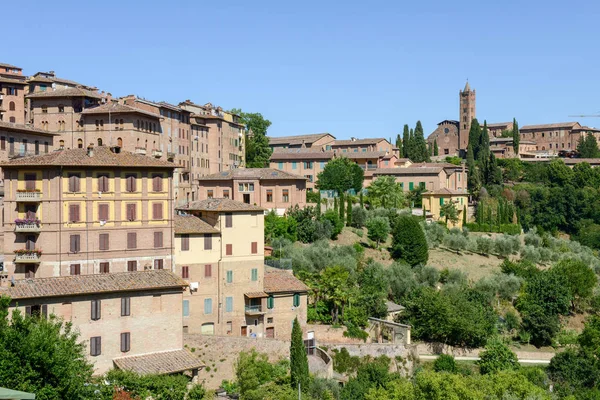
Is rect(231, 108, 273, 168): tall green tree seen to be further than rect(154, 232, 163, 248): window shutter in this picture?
Yes

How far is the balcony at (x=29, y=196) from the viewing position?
33500 millimetres

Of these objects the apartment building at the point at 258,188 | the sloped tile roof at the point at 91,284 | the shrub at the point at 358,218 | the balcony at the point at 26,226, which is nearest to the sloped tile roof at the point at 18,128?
the balcony at the point at 26,226

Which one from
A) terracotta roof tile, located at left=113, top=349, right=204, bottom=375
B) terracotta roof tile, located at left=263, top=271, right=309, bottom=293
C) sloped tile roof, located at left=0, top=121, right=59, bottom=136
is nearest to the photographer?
terracotta roof tile, located at left=113, top=349, right=204, bottom=375

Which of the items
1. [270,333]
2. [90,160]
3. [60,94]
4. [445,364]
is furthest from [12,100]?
[445,364]

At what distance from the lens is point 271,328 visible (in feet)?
127

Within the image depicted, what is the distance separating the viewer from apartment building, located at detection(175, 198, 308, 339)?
1462 inches

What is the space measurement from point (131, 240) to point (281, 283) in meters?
9.23

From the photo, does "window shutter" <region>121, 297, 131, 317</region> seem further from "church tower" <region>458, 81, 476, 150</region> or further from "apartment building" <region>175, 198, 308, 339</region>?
"church tower" <region>458, 81, 476, 150</region>

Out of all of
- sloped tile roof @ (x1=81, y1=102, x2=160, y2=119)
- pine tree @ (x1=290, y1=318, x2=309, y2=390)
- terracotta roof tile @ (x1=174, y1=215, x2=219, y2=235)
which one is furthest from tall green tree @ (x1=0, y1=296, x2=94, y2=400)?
sloped tile roof @ (x1=81, y1=102, x2=160, y2=119)

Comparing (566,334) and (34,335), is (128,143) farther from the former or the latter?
(566,334)

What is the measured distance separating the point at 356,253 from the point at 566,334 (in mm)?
16638

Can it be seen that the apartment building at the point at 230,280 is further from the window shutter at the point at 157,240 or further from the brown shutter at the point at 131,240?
the brown shutter at the point at 131,240

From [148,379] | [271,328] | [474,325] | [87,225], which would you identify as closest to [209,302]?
[271,328]

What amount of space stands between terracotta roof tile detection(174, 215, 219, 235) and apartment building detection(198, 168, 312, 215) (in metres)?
21.1
